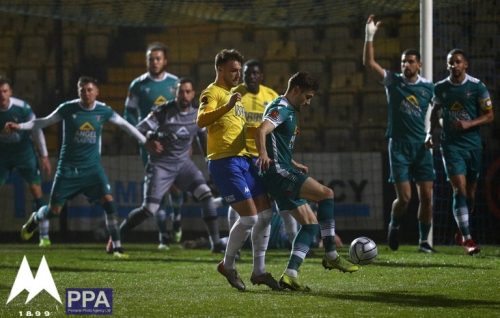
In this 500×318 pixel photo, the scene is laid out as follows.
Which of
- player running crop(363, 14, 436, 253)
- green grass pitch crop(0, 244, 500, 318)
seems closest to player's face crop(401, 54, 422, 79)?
player running crop(363, 14, 436, 253)

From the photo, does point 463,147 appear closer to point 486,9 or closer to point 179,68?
point 486,9

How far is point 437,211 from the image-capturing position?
37.0ft

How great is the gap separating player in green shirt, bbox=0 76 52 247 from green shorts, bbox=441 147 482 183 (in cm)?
505

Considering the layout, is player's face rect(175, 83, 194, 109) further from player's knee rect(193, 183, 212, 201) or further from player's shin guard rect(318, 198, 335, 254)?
player's shin guard rect(318, 198, 335, 254)

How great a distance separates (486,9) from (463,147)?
308 centimetres

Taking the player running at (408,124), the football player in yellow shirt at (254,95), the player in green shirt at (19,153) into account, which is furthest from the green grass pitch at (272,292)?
the player in green shirt at (19,153)

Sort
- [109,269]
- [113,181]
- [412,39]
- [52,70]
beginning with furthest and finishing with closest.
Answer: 1. [52,70]
2. [412,39]
3. [113,181]
4. [109,269]

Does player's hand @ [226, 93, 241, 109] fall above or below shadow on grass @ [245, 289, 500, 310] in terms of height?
above

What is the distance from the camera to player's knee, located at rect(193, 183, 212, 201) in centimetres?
991

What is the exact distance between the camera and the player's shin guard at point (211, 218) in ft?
32.2

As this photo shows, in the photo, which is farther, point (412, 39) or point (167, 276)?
point (412, 39)

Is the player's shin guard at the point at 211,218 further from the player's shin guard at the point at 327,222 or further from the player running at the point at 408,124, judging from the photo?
the player's shin guard at the point at 327,222

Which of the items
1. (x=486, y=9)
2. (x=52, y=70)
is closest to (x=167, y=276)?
(x=486, y=9)

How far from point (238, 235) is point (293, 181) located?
59cm
